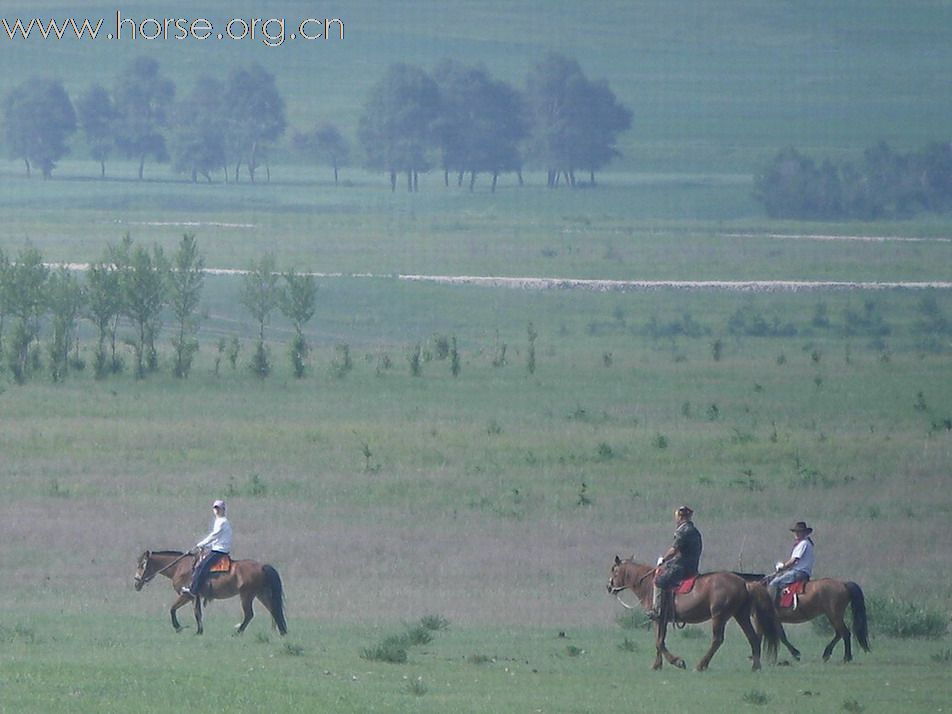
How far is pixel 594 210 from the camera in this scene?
133m

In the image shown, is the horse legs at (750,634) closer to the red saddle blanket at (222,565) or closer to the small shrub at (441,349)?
the red saddle blanket at (222,565)

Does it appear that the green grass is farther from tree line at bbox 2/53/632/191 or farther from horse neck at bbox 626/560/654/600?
tree line at bbox 2/53/632/191

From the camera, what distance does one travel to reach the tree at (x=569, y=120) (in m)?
146

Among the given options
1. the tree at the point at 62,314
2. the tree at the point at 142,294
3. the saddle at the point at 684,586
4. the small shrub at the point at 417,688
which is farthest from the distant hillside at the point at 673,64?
the small shrub at the point at 417,688

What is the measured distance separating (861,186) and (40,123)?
217 feet

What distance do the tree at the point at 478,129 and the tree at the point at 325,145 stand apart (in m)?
13.8

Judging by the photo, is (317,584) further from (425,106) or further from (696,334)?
(425,106)

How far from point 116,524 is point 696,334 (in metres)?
39.8

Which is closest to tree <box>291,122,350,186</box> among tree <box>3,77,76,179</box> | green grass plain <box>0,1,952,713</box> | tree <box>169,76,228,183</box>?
tree <box>169,76,228,183</box>

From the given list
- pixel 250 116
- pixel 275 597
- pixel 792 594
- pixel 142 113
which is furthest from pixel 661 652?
pixel 142 113

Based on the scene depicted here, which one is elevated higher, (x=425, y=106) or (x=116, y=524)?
(x=425, y=106)

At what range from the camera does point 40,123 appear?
146125 millimetres

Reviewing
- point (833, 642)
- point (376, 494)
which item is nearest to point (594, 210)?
point (376, 494)

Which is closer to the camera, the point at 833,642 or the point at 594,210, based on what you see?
the point at 833,642
